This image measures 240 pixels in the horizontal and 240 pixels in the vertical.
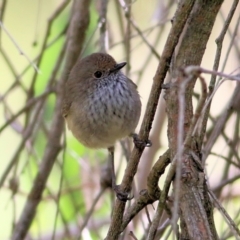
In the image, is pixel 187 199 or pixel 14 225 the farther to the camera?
pixel 14 225

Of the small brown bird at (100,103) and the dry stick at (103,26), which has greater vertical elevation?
the dry stick at (103,26)

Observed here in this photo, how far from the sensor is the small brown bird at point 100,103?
2.95 metres

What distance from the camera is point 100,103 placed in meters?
2.98

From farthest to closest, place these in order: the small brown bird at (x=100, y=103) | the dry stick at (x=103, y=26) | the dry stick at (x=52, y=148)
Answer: the dry stick at (x=52, y=148) → the dry stick at (x=103, y=26) → the small brown bird at (x=100, y=103)

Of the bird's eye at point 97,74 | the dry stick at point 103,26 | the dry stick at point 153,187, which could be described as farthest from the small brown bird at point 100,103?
the dry stick at point 153,187

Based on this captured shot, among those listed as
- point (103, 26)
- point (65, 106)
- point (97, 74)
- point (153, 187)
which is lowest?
point (153, 187)

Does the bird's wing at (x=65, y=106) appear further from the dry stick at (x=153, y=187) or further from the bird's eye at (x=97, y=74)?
the dry stick at (x=153, y=187)

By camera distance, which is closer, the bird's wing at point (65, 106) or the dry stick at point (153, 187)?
the dry stick at point (153, 187)

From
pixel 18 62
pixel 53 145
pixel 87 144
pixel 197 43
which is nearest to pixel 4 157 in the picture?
pixel 18 62

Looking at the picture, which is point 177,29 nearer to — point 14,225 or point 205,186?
point 205,186

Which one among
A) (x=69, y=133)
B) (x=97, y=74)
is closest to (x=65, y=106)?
(x=97, y=74)

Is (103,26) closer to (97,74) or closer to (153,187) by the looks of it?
(97,74)

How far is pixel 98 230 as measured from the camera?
3.92 meters

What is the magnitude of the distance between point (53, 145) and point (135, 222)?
32.1 inches
